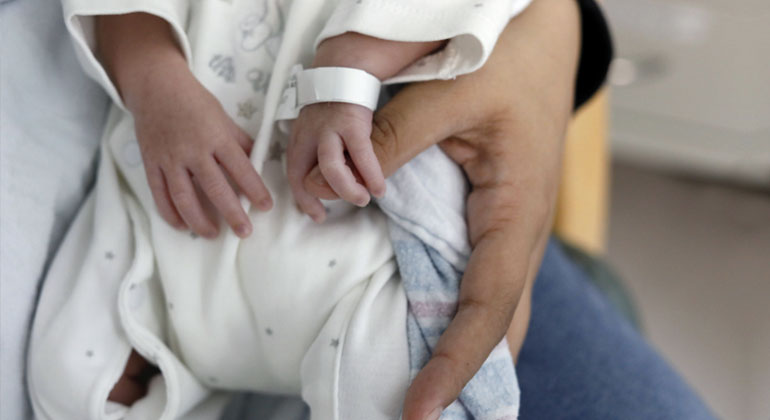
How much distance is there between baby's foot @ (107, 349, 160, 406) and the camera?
54 cm

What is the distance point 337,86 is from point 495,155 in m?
0.13

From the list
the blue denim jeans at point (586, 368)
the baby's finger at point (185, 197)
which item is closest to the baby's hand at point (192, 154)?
the baby's finger at point (185, 197)

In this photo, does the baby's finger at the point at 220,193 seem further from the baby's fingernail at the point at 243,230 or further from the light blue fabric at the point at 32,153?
the light blue fabric at the point at 32,153

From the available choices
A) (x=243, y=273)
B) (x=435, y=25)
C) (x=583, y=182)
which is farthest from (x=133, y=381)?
(x=583, y=182)

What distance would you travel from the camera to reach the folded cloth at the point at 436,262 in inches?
18.8

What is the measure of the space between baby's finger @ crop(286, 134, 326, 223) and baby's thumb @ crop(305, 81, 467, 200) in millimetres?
12

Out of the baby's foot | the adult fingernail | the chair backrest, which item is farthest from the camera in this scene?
the chair backrest

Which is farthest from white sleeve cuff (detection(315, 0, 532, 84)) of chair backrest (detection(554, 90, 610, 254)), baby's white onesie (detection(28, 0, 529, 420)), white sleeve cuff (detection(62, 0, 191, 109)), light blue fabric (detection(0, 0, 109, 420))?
chair backrest (detection(554, 90, 610, 254))

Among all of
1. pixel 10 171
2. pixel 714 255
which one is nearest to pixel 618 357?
pixel 10 171

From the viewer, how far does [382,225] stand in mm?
527

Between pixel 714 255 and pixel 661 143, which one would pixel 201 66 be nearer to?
pixel 661 143

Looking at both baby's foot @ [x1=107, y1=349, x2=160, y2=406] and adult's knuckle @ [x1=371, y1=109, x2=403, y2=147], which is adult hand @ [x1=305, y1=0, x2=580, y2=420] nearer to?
adult's knuckle @ [x1=371, y1=109, x2=403, y2=147]

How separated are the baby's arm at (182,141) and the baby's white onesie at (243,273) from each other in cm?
2

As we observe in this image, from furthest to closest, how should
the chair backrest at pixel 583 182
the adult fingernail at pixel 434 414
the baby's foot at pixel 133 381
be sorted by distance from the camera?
the chair backrest at pixel 583 182
the baby's foot at pixel 133 381
the adult fingernail at pixel 434 414
